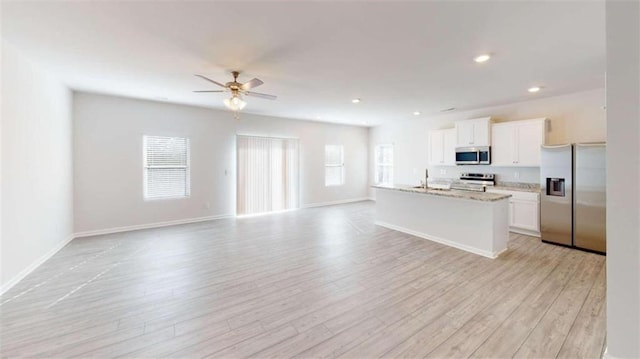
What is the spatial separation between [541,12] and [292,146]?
6273 mm

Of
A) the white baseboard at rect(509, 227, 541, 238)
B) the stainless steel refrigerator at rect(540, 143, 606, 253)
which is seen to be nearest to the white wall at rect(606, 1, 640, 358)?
the stainless steel refrigerator at rect(540, 143, 606, 253)

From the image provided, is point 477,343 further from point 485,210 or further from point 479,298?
point 485,210

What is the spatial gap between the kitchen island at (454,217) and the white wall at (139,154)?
3.77 m

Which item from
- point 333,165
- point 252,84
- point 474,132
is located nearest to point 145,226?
point 252,84

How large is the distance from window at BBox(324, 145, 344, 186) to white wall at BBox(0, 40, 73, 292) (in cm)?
629

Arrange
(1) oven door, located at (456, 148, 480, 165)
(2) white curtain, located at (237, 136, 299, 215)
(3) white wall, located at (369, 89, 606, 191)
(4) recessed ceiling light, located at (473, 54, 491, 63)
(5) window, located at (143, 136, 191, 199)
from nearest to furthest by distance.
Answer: (4) recessed ceiling light, located at (473, 54, 491, 63) < (3) white wall, located at (369, 89, 606, 191) < (5) window, located at (143, 136, 191, 199) < (1) oven door, located at (456, 148, 480, 165) < (2) white curtain, located at (237, 136, 299, 215)

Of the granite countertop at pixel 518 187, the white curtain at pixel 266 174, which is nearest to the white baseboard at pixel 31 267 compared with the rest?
the white curtain at pixel 266 174

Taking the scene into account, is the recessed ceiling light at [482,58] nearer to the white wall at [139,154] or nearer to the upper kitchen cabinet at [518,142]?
the upper kitchen cabinet at [518,142]

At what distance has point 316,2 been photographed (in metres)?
2.11

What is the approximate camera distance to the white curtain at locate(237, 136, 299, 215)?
699 centimetres

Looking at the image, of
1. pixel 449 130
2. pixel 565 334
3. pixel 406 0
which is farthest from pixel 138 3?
pixel 449 130

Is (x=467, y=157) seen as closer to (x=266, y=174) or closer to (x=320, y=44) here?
(x=320, y=44)

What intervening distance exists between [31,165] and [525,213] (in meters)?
8.03

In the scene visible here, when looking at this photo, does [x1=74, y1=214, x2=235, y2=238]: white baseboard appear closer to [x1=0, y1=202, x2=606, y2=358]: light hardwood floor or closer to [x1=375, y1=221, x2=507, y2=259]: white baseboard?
[x1=0, y1=202, x2=606, y2=358]: light hardwood floor
